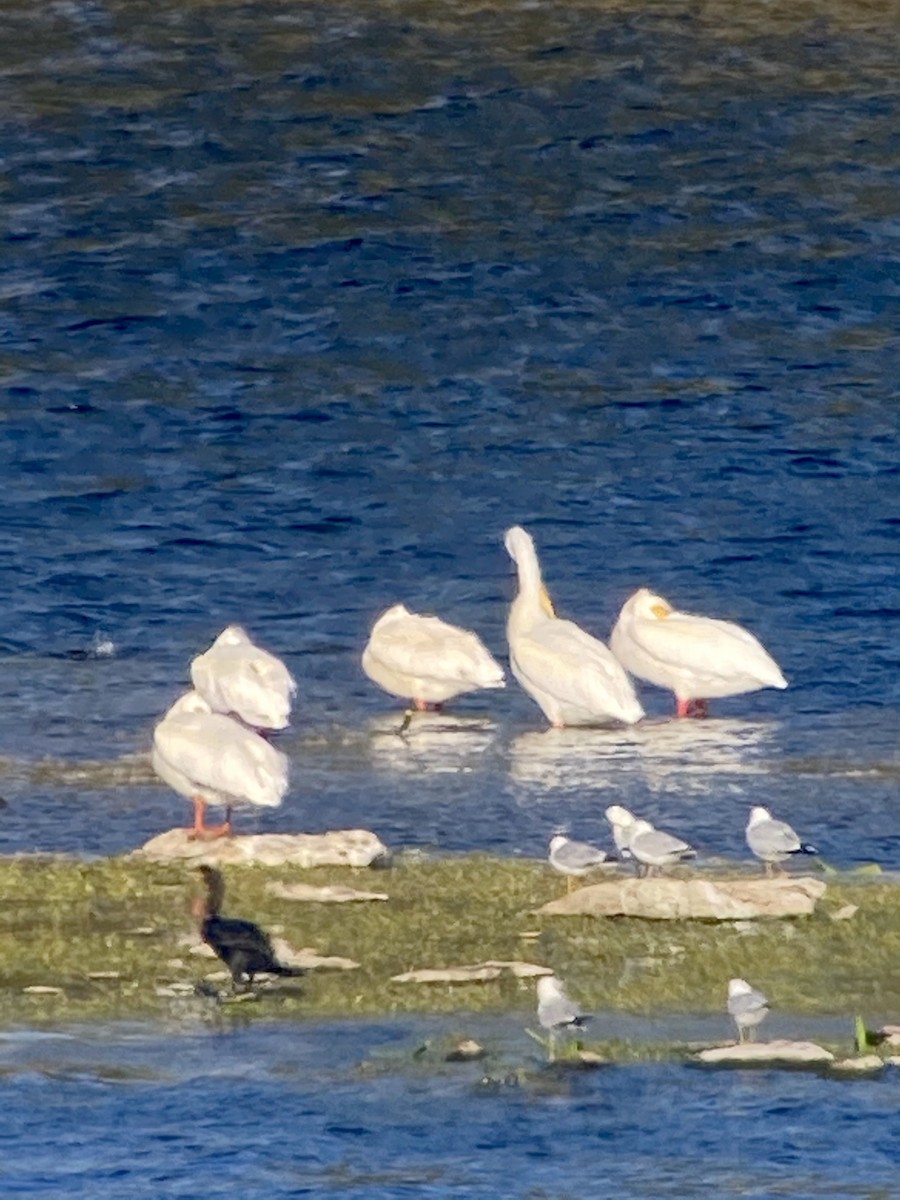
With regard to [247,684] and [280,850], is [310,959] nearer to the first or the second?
[280,850]

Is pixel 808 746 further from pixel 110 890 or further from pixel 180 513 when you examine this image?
pixel 180 513

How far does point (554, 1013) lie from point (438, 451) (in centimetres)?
1212

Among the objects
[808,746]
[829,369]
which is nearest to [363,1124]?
[808,746]

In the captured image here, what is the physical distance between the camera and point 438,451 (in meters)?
19.5

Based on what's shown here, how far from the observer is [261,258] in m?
24.7

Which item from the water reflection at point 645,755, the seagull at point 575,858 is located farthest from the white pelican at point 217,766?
the water reflection at point 645,755

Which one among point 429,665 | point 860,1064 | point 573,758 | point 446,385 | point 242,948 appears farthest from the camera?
point 446,385

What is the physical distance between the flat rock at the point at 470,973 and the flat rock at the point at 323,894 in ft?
2.44

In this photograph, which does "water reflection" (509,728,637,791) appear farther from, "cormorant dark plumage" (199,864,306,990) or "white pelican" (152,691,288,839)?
"cormorant dark plumage" (199,864,306,990)

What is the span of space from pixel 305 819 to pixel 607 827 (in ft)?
3.90

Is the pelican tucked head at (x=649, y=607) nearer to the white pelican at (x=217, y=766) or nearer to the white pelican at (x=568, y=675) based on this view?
the white pelican at (x=568, y=675)

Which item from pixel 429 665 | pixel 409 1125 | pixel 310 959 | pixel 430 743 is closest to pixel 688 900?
pixel 310 959

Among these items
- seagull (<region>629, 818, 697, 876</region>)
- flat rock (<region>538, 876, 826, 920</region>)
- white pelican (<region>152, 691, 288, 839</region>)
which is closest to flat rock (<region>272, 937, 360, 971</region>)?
flat rock (<region>538, 876, 826, 920</region>)

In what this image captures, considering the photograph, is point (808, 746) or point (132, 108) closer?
point (808, 746)
